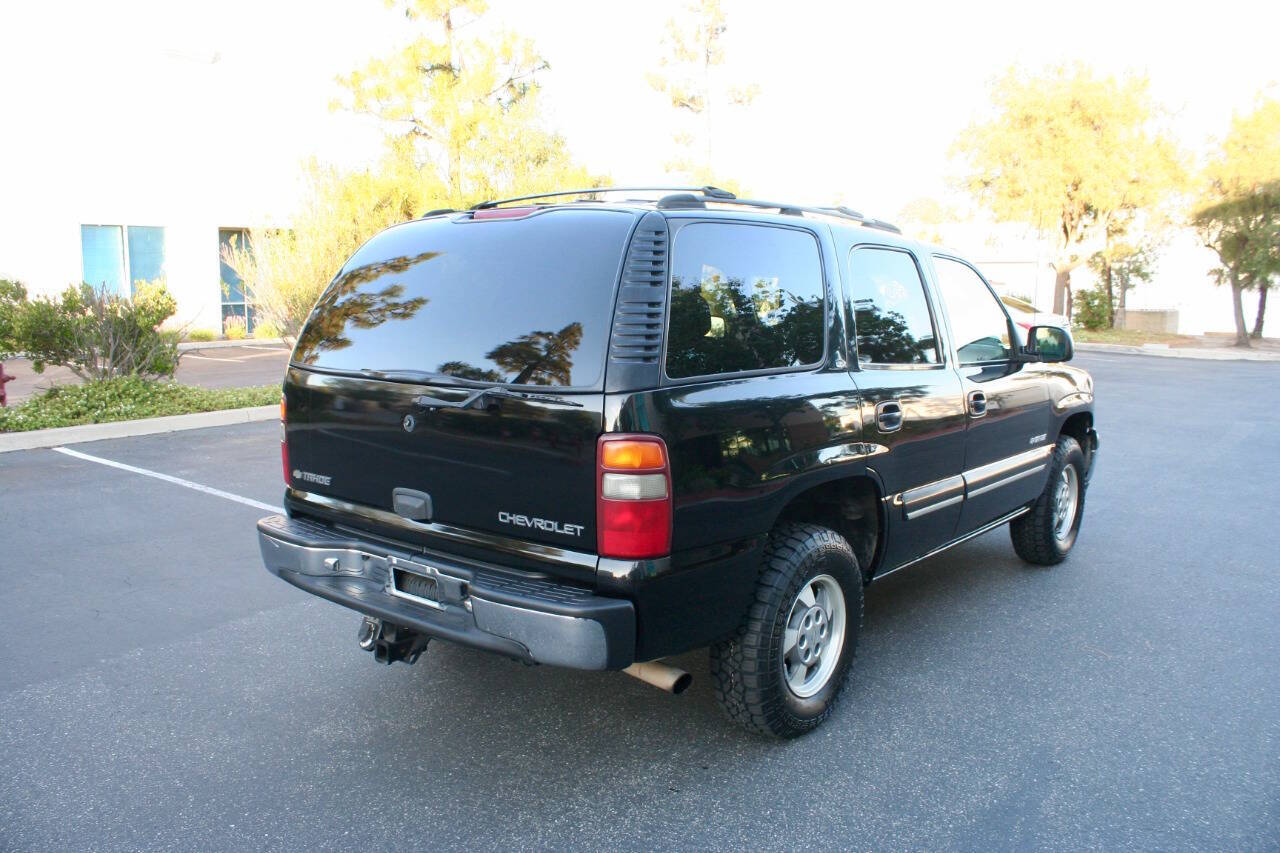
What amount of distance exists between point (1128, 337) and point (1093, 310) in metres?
2.83

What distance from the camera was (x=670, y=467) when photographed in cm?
307

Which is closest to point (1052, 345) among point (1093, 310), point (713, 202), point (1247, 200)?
point (713, 202)

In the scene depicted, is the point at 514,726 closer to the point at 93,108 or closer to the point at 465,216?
the point at 465,216

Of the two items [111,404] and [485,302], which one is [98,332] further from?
[485,302]

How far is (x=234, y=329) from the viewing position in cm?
2295

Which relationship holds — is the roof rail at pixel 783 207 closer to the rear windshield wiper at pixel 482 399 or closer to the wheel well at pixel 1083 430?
the rear windshield wiper at pixel 482 399

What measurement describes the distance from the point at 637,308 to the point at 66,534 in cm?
517

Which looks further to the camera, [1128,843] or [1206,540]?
[1206,540]

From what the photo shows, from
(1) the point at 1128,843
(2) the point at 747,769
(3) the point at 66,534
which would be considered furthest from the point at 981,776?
(3) the point at 66,534

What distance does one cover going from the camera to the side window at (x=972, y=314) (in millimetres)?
4844

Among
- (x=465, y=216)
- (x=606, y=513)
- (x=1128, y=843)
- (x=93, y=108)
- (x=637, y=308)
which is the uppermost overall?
(x=93, y=108)

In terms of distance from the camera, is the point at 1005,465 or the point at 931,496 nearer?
the point at 931,496

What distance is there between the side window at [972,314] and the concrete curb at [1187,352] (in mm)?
21166

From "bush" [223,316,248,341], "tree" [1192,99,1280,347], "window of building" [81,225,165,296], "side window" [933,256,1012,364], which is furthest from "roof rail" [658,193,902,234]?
"tree" [1192,99,1280,347]
